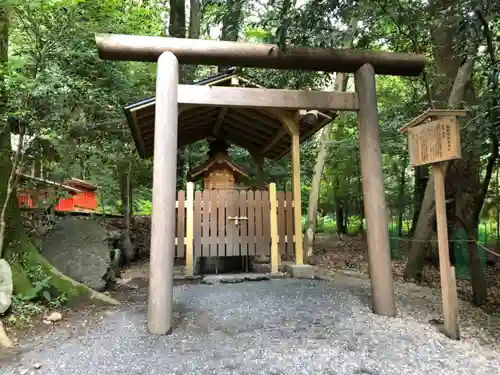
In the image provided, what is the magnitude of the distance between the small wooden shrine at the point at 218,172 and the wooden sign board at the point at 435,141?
433cm

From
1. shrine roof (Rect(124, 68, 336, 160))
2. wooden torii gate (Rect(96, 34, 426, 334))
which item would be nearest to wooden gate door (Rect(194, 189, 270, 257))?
shrine roof (Rect(124, 68, 336, 160))

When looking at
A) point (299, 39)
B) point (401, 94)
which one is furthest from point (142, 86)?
point (401, 94)

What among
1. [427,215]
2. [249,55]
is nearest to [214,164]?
[249,55]

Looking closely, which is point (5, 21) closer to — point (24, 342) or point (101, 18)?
point (101, 18)

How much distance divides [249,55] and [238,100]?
1.90 feet

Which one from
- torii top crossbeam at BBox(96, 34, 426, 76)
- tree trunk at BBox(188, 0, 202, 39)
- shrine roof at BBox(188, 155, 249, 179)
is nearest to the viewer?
torii top crossbeam at BBox(96, 34, 426, 76)

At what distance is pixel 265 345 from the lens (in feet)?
11.7

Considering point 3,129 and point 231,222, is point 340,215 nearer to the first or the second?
point 231,222

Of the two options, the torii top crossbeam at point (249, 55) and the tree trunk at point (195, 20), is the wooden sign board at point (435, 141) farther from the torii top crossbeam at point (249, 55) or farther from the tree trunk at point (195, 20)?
the tree trunk at point (195, 20)

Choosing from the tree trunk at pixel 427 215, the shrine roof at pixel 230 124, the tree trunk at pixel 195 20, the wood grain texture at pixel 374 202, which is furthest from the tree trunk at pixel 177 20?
the wood grain texture at pixel 374 202

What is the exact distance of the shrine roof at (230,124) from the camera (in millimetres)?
6879

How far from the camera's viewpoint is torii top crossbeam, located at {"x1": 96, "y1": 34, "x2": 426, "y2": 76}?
14.3 feet

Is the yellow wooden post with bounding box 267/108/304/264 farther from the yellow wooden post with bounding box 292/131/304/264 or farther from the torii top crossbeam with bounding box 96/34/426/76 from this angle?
the torii top crossbeam with bounding box 96/34/426/76

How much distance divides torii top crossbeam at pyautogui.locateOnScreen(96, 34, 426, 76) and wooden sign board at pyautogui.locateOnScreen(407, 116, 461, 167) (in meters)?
1.07
